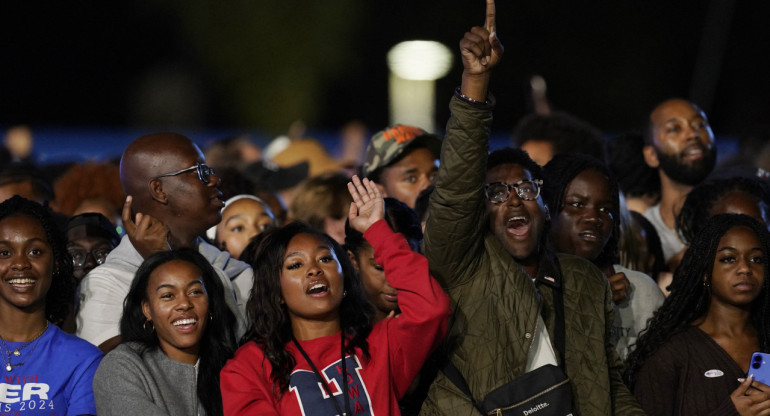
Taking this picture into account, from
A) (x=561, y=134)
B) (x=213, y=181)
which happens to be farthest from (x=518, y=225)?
(x=561, y=134)

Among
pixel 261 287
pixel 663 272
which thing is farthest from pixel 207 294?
pixel 663 272

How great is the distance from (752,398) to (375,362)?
1.56 meters

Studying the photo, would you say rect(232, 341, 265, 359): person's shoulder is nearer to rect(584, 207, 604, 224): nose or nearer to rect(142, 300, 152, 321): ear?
rect(142, 300, 152, 321): ear

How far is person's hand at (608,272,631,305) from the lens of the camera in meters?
5.17

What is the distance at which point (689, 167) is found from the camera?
722 cm

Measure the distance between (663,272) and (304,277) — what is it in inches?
110

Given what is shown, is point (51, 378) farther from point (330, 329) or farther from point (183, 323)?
point (330, 329)

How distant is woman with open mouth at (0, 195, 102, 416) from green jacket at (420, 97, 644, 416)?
147cm

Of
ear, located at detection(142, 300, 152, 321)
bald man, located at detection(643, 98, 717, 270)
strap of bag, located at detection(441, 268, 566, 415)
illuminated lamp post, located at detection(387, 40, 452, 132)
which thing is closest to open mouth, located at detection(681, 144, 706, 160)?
bald man, located at detection(643, 98, 717, 270)

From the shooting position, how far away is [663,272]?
6.44m

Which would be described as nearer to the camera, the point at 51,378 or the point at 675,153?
the point at 51,378

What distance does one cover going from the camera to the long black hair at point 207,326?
455cm

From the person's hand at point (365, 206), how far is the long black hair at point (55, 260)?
1.38 meters

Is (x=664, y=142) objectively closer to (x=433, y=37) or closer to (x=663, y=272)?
(x=663, y=272)
